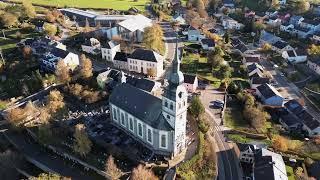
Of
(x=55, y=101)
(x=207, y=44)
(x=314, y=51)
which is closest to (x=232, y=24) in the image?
(x=207, y=44)

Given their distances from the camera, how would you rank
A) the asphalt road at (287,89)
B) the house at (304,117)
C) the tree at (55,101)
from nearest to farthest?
the house at (304,117), the tree at (55,101), the asphalt road at (287,89)

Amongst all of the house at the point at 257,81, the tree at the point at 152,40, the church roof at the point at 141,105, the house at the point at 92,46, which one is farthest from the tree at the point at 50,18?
the house at the point at 257,81

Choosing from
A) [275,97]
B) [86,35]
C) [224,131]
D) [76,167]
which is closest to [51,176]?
[76,167]

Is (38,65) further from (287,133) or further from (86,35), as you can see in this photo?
(287,133)

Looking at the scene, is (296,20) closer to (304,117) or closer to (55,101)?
(304,117)

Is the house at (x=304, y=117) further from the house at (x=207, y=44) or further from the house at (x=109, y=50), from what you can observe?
the house at (x=109, y=50)

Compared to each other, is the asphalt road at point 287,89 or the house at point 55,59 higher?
the house at point 55,59
